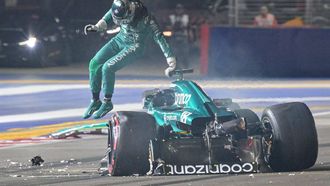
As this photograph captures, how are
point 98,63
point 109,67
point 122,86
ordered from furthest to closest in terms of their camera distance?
1. point 122,86
2. point 98,63
3. point 109,67

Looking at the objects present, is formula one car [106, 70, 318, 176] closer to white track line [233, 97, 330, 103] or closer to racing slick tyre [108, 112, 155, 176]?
racing slick tyre [108, 112, 155, 176]

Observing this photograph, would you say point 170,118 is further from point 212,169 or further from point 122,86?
point 122,86

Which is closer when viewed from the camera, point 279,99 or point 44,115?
point 44,115

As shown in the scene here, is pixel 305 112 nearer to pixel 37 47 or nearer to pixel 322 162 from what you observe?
pixel 322 162

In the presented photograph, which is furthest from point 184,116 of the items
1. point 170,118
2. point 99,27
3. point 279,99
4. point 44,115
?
point 279,99

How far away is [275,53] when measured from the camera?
2484cm

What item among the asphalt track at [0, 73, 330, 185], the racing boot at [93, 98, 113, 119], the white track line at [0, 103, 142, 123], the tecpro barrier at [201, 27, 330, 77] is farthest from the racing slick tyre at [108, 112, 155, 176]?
the tecpro barrier at [201, 27, 330, 77]

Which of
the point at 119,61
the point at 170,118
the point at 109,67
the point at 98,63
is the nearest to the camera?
the point at 170,118

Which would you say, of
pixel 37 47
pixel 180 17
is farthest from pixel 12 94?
pixel 180 17

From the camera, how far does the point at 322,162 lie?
10961 mm

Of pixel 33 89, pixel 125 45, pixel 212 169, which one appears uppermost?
pixel 125 45

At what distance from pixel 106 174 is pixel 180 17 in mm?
19166

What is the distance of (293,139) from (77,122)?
20.3ft

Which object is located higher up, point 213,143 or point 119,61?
point 119,61
